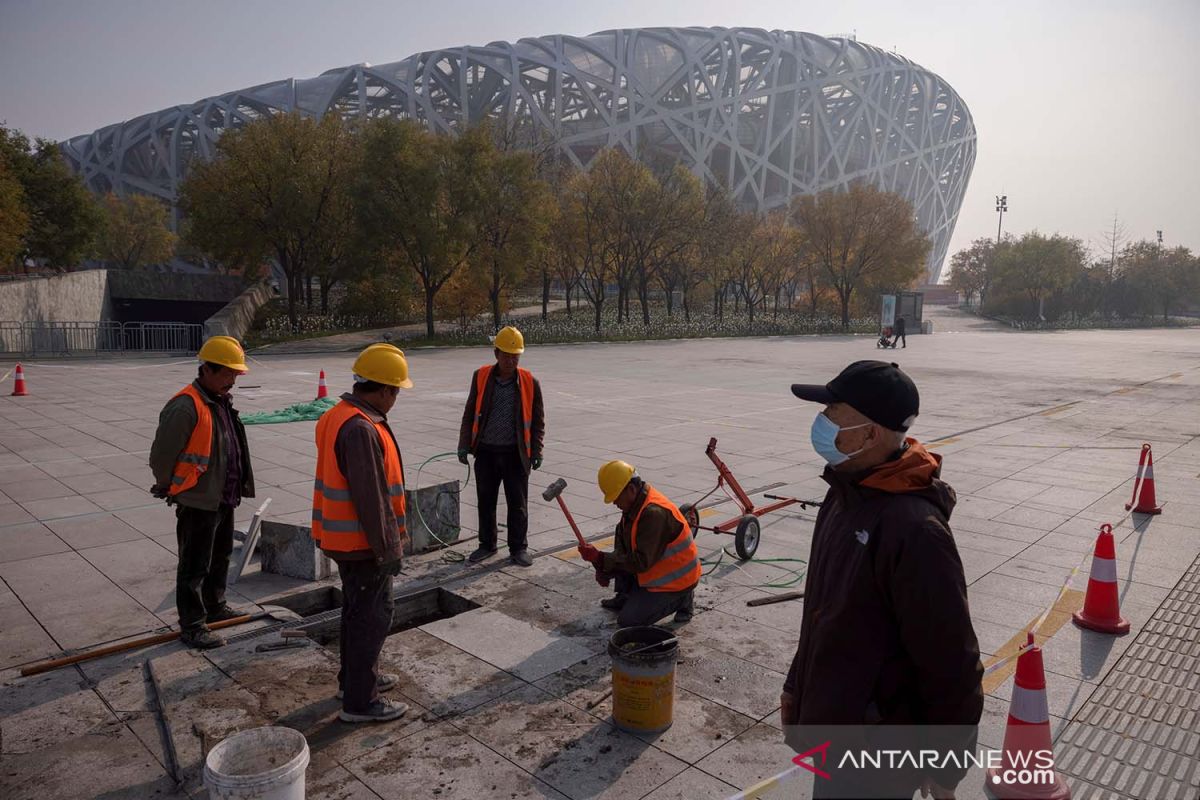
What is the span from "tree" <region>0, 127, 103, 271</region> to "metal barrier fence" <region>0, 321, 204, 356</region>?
8.48 meters

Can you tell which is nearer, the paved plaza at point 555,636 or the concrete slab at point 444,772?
the concrete slab at point 444,772

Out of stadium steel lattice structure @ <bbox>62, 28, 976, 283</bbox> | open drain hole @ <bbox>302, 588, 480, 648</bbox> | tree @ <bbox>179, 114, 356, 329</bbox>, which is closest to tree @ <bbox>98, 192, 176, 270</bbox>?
stadium steel lattice structure @ <bbox>62, 28, 976, 283</bbox>

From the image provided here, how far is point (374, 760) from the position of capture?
3662mm

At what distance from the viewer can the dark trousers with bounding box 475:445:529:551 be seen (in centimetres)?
665

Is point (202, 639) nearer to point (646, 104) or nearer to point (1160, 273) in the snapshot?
point (646, 104)

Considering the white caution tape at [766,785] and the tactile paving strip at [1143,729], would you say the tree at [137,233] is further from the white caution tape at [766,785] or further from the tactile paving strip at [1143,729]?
the tactile paving strip at [1143,729]

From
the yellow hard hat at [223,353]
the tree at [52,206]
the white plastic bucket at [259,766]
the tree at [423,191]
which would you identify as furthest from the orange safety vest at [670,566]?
the tree at [52,206]

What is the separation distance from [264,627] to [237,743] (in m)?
2.28

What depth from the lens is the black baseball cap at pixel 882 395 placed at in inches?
89.0

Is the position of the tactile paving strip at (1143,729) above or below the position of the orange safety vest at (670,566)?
below

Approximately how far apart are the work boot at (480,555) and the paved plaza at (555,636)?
10 centimetres

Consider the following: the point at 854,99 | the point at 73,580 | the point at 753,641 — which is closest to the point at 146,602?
the point at 73,580

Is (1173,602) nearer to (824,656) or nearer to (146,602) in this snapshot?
(824,656)

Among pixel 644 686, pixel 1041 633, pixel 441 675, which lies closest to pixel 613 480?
pixel 644 686
